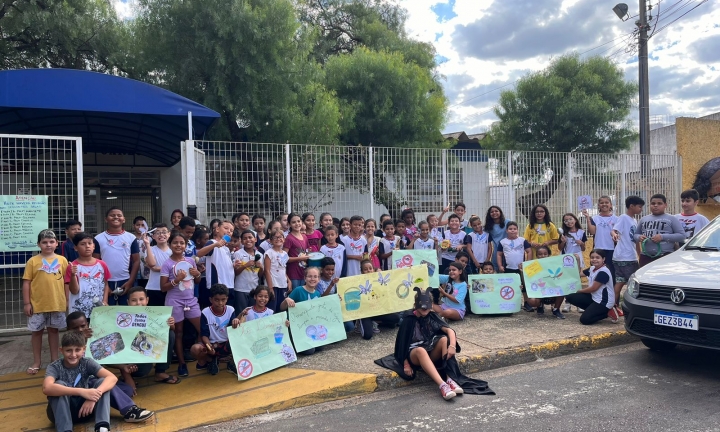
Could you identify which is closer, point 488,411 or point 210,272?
point 488,411

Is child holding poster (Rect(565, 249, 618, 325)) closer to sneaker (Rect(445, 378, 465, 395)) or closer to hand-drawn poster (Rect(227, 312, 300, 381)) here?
sneaker (Rect(445, 378, 465, 395))

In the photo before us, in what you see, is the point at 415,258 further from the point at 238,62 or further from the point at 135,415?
the point at 238,62

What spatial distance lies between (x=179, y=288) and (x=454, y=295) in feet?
12.6

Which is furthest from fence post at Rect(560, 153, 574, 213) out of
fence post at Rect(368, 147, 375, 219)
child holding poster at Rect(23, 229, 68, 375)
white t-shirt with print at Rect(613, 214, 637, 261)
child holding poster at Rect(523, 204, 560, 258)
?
child holding poster at Rect(23, 229, 68, 375)

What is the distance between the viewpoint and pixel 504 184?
1057 cm

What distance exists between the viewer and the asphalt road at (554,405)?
419 centimetres

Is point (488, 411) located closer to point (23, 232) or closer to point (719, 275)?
point (719, 275)

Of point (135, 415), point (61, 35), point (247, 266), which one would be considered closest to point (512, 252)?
point (247, 266)

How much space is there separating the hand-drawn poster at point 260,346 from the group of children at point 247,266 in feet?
0.52

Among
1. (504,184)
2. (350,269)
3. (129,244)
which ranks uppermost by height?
(504,184)

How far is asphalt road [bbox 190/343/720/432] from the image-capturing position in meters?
4.19

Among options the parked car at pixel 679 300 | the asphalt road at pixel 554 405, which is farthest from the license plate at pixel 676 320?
the asphalt road at pixel 554 405

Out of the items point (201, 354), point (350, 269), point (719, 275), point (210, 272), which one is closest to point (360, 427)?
point (201, 354)

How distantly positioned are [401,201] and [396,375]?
477 cm
